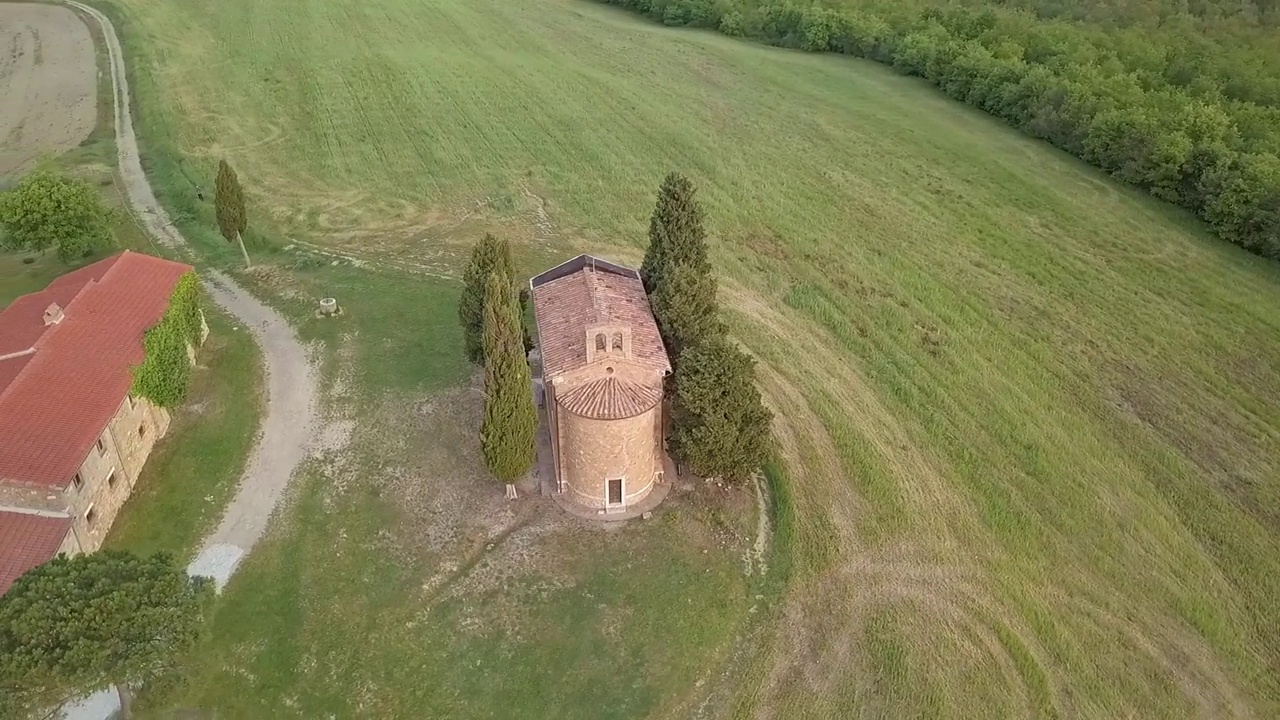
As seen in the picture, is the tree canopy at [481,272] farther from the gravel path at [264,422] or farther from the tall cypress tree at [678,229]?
the gravel path at [264,422]

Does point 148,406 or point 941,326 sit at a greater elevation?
point 941,326

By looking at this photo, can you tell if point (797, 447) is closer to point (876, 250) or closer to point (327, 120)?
point (876, 250)

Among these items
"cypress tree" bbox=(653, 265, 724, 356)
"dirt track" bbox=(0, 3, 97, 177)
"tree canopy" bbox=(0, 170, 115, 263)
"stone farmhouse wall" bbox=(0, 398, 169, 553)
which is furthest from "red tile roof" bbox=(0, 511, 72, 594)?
"dirt track" bbox=(0, 3, 97, 177)

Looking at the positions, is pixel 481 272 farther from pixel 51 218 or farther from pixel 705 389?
pixel 51 218

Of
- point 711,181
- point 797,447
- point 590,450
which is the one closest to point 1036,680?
point 797,447

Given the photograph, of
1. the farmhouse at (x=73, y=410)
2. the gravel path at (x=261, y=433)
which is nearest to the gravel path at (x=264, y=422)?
the gravel path at (x=261, y=433)

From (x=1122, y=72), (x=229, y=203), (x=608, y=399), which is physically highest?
(x=1122, y=72)

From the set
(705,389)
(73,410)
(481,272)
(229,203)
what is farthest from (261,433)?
(705,389)
